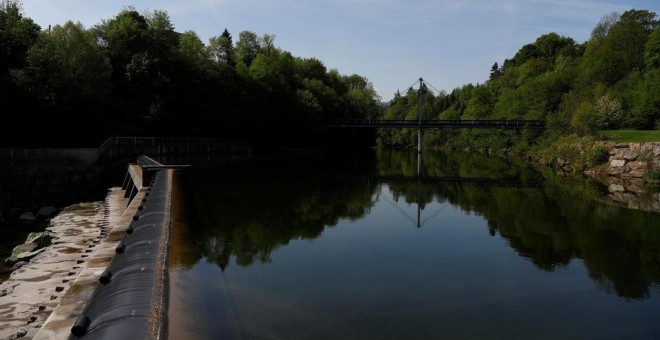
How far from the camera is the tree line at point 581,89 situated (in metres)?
52.9

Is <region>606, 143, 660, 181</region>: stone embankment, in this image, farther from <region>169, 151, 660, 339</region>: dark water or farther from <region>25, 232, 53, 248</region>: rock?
<region>25, 232, 53, 248</region>: rock

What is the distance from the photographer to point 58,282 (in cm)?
1180

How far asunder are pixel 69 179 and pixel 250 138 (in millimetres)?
43313

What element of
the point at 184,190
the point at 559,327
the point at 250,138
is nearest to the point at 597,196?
the point at 559,327

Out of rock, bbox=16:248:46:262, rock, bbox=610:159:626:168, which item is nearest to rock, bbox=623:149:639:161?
rock, bbox=610:159:626:168

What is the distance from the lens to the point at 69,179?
109ft

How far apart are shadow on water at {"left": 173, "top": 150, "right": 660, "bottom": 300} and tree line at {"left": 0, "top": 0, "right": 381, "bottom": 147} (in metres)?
15.3

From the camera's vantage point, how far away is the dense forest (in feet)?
140

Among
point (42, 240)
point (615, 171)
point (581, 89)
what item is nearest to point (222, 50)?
point (581, 89)

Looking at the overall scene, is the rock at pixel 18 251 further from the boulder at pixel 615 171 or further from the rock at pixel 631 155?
the rock at pixel 631 155

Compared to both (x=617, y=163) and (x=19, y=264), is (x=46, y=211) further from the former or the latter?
(x=617, y=163)

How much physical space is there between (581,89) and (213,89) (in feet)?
173

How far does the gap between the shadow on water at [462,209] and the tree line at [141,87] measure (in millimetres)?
15283

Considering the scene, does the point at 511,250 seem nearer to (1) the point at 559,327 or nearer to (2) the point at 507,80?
(1) the point at 559,327
